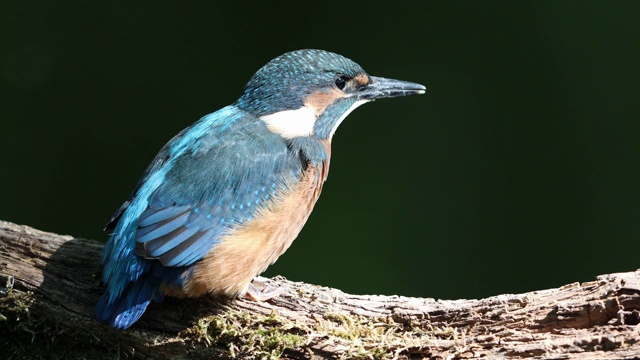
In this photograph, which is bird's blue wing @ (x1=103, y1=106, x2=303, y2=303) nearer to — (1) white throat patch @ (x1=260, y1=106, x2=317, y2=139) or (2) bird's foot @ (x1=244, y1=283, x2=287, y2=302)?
(1) white throat patch @ (x1=260, y1=106, x2=317, y2=139)

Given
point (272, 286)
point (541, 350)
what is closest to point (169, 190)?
point (272, 286)

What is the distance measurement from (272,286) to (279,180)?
1.15 feet

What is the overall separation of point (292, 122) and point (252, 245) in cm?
52

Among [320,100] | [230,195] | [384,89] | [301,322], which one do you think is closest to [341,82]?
[320,100]

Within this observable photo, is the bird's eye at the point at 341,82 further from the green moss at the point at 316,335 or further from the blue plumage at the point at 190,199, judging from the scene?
the green moss at the point at 316,335

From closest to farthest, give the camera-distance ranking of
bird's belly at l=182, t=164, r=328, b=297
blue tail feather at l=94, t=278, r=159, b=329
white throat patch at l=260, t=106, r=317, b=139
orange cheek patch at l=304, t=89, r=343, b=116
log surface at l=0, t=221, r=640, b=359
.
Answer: log surface at l=0, t=221, r=640, b=359 → blue tail feather at l=94, t=278, r=159, b=329 → bird's belly at l=182, t=164, r=328, b=297 → white throat patch at l=260, t=106, r=317, b=139 → orange cheek patch at l=304, t=89, r=343, b=116

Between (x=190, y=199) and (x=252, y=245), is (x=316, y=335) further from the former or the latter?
(x=190, y=199)

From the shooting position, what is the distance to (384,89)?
3.12 meters

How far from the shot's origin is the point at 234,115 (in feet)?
9.34

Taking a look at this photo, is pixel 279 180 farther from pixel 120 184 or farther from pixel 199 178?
pixel 120 184

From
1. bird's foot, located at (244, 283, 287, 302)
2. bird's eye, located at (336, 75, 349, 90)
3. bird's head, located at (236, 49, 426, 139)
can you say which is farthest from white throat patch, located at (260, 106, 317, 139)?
bird's foot, located at (244, 283, 287, 302)

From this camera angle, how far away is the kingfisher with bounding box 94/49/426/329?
7.77 feet

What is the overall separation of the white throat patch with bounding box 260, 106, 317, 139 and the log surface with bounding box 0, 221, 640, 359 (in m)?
0.54

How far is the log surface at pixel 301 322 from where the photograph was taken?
217 centimetres
